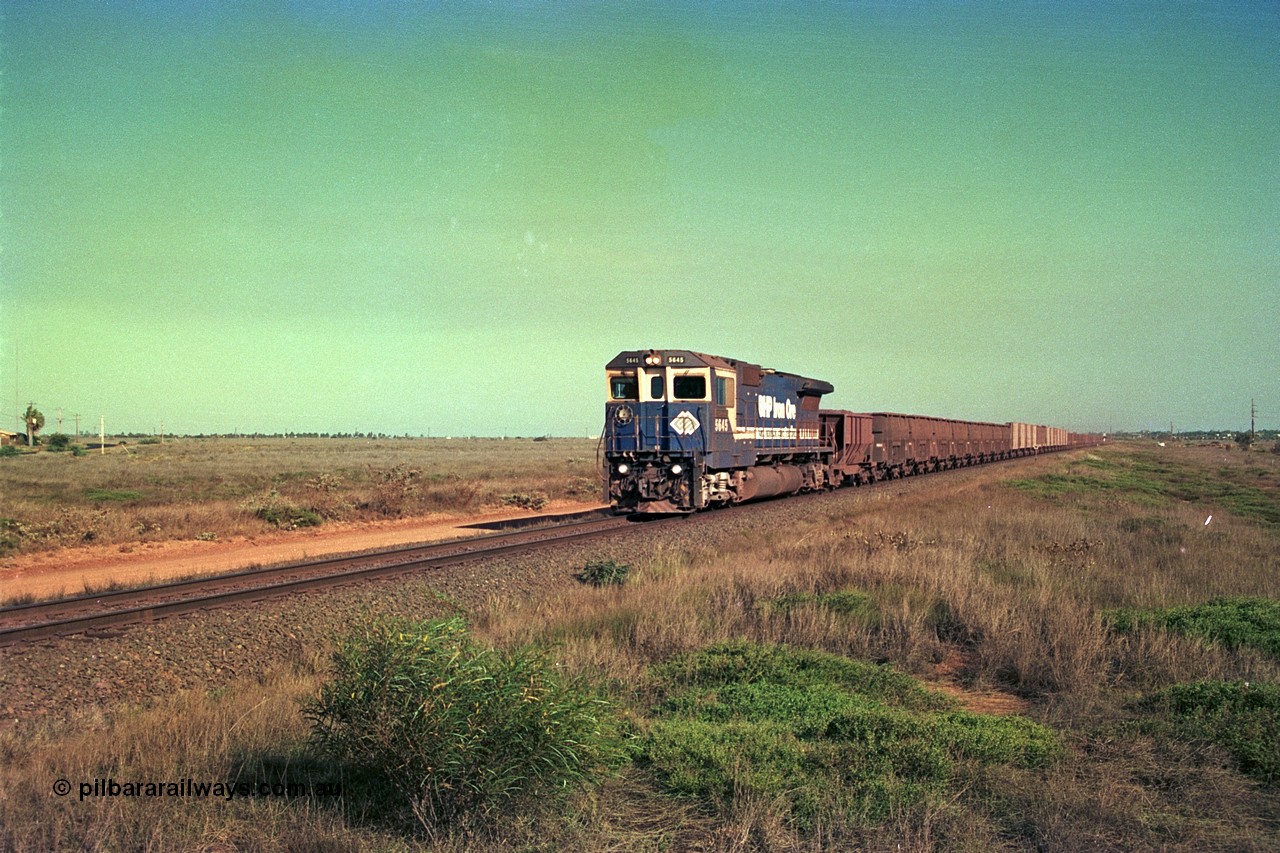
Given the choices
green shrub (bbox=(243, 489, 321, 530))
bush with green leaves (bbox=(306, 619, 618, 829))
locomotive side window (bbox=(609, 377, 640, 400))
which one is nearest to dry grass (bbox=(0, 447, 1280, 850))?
bush with green leaves (bbox=(306, 619, 618, 829))

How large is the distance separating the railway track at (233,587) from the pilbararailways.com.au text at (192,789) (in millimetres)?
5208

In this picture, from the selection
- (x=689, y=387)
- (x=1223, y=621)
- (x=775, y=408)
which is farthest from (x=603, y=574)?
(x=775, y=408)

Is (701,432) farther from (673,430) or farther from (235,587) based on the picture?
(235,587)

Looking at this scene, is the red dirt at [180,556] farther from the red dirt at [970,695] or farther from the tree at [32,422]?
the tree at [32,422]

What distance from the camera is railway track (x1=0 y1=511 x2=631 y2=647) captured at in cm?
1071

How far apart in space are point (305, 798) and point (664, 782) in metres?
2.10

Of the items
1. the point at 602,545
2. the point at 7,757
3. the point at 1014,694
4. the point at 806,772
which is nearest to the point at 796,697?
the point at 806,772

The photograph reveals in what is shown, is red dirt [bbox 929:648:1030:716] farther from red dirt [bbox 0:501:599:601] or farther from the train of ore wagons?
the train of ore wagons

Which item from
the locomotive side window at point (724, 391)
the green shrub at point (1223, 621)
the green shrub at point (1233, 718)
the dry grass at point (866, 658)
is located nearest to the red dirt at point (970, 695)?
the dry grass at point (866, 658)

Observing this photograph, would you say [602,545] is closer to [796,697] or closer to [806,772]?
[796,697]

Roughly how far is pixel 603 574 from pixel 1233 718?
8669 mm

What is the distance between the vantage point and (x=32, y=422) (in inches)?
3984

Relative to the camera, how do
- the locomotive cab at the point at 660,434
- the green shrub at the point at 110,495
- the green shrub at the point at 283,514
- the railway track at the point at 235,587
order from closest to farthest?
the railway track at the point at 235,587 < the locomotive cab at the point at 660,434 < the green shrub at the point at 283,514 < the green shrub at the point at 110,495

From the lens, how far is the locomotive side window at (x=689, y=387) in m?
23.1
